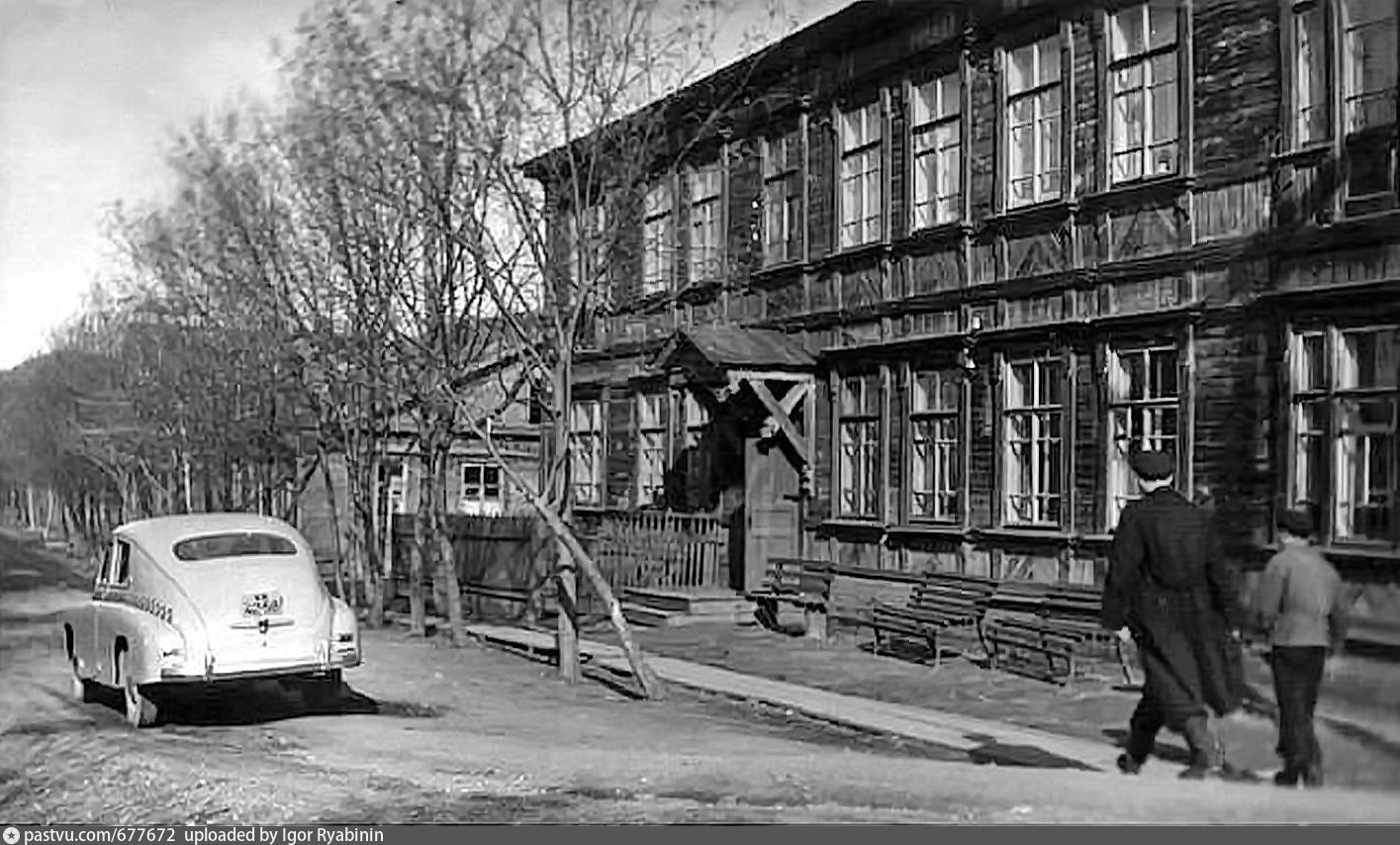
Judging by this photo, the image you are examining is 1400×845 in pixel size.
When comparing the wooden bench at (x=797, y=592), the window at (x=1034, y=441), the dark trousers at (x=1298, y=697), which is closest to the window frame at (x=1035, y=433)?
the window at (x=1034, y=441)

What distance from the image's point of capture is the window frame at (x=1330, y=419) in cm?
437

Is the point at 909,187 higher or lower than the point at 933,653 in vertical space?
higher

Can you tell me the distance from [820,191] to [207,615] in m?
3.55

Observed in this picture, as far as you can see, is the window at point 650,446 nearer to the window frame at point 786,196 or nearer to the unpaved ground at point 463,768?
the window frame at point 786,196

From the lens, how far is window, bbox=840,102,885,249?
700 cm

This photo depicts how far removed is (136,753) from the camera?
211 inches

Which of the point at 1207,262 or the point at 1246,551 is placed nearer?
the point at 1246,551

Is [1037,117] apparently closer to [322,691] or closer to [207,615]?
[322,691]

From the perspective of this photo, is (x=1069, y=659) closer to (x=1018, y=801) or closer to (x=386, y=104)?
(x=1018, y=801)

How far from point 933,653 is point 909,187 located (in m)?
2.01

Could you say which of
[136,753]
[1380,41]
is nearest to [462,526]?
[136,753]

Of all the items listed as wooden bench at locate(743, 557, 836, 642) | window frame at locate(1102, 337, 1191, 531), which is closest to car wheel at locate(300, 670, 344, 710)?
wooden bench at locate(743, 557, 836, 642)

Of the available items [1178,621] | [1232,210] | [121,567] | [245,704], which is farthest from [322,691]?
[1232,210]

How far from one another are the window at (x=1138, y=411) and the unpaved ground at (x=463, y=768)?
872 millimetres
